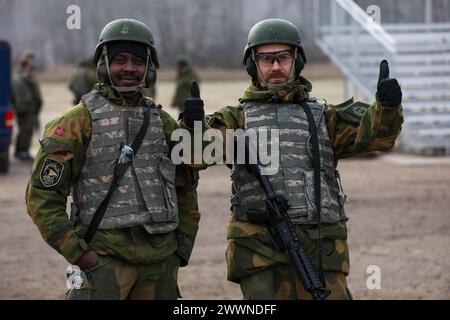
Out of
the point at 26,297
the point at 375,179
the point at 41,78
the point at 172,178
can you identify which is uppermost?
the point at 172,178

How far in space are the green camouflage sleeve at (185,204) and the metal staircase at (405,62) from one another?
15025 mm

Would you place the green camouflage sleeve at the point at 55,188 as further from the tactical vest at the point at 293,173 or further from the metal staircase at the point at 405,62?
the metal staircase at the point at 405,62

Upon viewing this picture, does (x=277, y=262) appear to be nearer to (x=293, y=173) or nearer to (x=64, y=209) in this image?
(x=293, y=173)

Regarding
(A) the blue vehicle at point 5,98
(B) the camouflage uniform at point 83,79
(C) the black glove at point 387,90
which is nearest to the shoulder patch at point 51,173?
(C) the black glove at point 387,90

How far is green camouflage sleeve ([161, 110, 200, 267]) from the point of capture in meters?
5.84

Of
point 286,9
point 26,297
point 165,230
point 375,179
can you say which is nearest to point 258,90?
point 165,230

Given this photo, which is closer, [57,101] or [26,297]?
[26,297]

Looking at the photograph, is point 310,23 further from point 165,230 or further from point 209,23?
point 165,230

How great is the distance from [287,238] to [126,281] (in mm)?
805

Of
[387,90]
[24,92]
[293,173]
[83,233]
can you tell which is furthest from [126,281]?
[24,92]

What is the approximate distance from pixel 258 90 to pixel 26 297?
12.9 ft

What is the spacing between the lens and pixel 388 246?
1155 cm

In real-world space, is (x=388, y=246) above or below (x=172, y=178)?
below

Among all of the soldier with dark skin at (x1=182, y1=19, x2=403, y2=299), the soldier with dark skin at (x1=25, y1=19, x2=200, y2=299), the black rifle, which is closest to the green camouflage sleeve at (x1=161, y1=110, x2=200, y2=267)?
the soldier with dark skin at (x1=25, y1=19, x2=200, y2=299)
